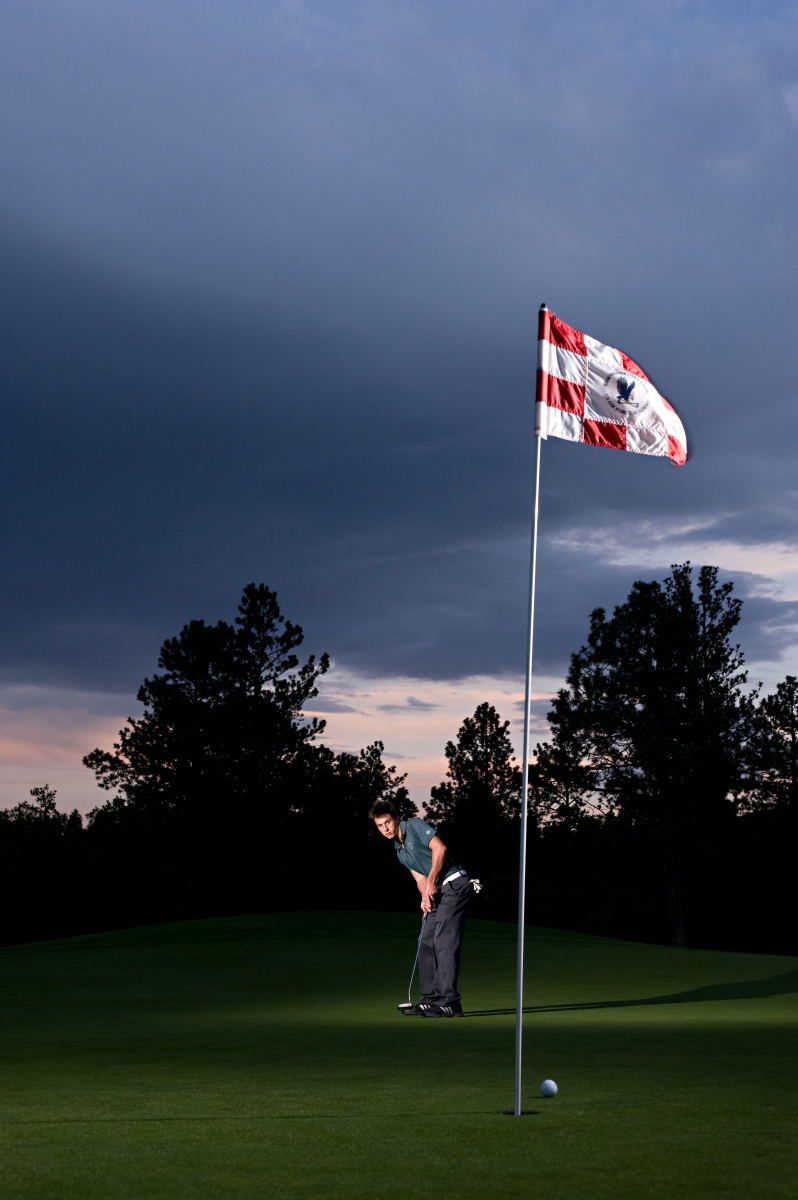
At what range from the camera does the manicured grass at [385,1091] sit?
6.93m

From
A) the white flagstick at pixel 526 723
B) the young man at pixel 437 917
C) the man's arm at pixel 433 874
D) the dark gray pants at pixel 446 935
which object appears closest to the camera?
the white flagstick at pixel 526 723

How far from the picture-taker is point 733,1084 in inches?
406

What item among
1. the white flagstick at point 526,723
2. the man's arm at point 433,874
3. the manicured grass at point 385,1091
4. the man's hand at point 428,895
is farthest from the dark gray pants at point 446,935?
the white flagstick at point 526,723

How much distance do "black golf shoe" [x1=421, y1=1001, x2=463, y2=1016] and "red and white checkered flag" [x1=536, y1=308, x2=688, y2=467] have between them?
7652 mm

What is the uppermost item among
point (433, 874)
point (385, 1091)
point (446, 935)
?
point (433, 874)

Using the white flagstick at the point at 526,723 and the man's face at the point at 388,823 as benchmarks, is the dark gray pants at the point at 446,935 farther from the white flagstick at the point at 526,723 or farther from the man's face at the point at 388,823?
the white flagstick at the point at 526,723

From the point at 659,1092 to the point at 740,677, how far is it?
5720 cm

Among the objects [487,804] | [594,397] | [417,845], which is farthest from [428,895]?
[487,804]

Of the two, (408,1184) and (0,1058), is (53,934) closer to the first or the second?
(0,1058)

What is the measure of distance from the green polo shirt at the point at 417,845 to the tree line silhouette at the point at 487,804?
150 feet

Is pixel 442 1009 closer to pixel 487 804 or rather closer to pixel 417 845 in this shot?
pixel 417 845

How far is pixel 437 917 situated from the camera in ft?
56.4

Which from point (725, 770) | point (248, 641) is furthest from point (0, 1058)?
point (248, 641)

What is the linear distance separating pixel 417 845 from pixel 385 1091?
667cm
